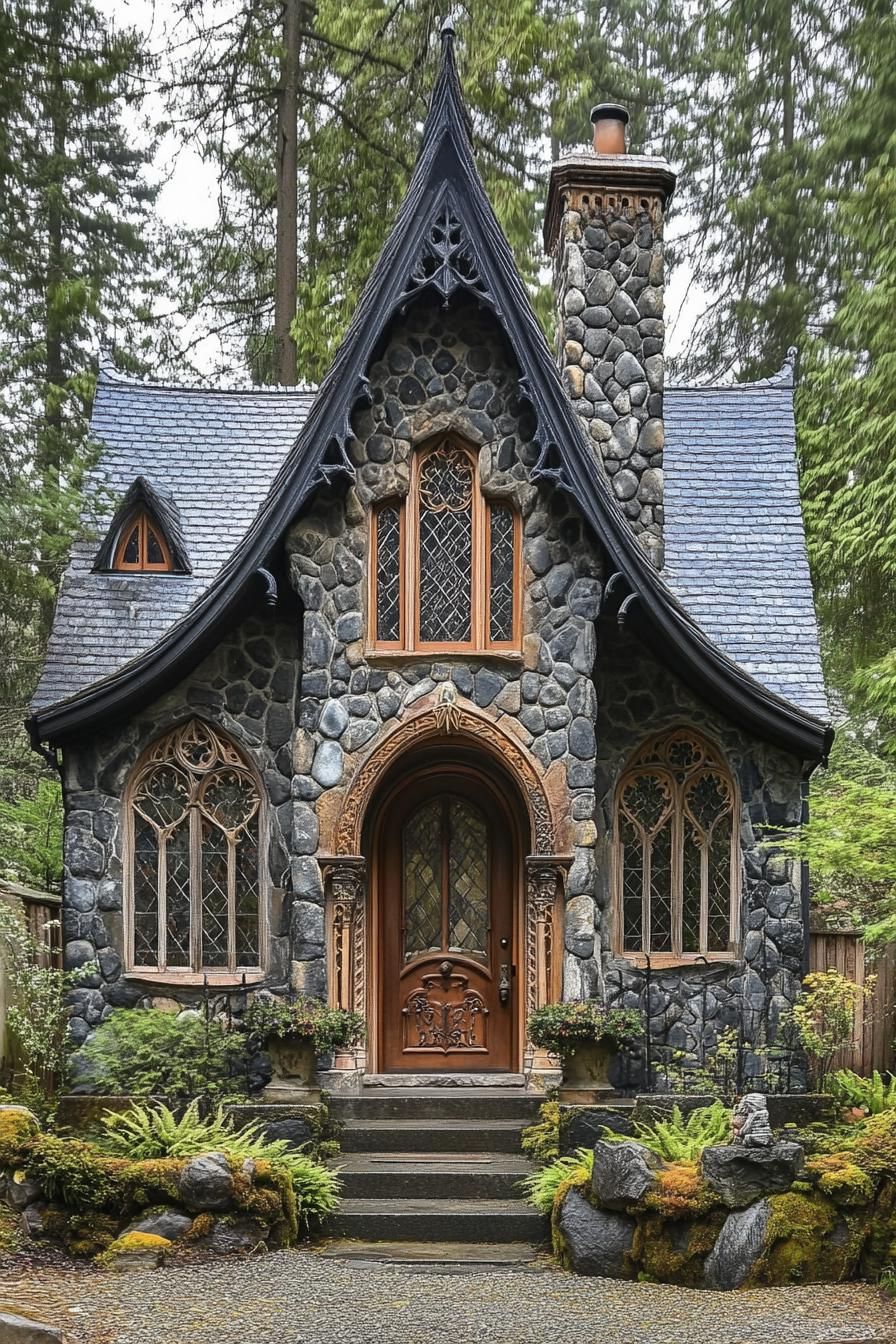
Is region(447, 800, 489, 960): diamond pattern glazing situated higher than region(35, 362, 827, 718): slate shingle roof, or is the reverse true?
region(35, 362, 827, 718): slate shingle roof

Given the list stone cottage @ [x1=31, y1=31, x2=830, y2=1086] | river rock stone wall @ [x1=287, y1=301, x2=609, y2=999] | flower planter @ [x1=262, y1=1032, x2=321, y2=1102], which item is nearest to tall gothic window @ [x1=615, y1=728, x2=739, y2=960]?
stone cottage @ [x1=31, y1=31, x2=830, y2=1086]

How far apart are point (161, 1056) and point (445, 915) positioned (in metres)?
2.49

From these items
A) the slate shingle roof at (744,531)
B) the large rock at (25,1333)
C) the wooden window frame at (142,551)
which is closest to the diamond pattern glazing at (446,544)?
the slate shingle roof at (744,531)

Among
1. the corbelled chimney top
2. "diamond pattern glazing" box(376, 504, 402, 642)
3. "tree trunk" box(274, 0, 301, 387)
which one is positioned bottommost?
"diamond pattern glazing" box(376, 504, 402, 642)

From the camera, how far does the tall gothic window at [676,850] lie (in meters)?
12.7

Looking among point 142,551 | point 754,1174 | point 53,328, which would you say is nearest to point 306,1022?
point 754,1174

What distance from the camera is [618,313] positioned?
13.5 meters

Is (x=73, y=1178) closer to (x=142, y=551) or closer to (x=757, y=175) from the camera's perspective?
(x=142, y=551)

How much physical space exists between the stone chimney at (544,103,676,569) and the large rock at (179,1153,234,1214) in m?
6.39

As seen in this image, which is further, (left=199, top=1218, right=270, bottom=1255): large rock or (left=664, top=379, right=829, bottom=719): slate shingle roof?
(left=664, top=379, right=829, bottom=719): slate shingle roof

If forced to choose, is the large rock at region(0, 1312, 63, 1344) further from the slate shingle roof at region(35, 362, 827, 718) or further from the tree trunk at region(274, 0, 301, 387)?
the tree trunk at region(274, 0, 301, 387)

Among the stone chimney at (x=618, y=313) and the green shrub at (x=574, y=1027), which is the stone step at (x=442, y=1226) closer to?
the green shrub at (x=574, y=1027)

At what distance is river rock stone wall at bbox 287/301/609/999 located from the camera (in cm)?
1184

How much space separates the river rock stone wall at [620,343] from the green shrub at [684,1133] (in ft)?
16.0
